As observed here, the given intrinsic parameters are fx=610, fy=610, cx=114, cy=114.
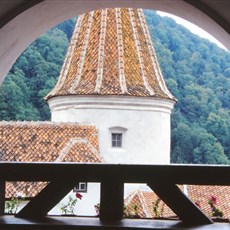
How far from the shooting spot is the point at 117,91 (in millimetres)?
20906

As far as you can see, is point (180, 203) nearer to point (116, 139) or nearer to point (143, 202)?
point (143, 202)

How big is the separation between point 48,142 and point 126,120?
304 cm

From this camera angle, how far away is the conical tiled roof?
21.3 meters

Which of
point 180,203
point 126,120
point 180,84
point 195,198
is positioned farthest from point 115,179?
point 180,84

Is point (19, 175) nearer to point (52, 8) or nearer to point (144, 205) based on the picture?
point (52, 8)

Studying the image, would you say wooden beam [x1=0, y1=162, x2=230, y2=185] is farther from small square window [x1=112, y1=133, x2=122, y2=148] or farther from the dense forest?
the dense forest

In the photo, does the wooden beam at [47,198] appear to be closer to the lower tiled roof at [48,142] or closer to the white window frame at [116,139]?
the lower tiled roof at [48,142]

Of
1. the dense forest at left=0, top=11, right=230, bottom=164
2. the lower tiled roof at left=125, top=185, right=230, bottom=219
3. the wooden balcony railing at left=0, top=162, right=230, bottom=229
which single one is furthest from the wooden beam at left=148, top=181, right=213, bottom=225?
the dense forest at left=0, top=11, right=230, bottom=164

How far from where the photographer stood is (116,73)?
21656 mm

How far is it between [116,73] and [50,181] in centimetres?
1835

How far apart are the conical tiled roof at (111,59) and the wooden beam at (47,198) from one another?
57.3ft

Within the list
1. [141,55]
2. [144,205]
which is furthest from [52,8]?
[141,55]

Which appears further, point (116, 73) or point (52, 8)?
point (116, 73)

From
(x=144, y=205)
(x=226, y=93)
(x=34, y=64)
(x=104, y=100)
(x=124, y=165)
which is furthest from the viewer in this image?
(x=226, y=93)
